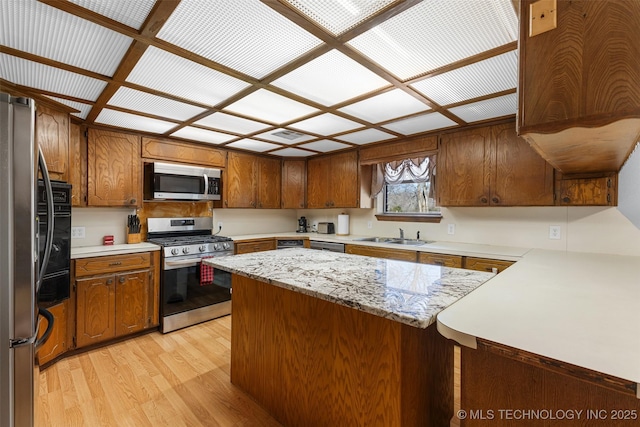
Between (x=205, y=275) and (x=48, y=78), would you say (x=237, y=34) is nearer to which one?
(x=48, y=78)

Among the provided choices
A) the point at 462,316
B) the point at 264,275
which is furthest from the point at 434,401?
the point at 264,275

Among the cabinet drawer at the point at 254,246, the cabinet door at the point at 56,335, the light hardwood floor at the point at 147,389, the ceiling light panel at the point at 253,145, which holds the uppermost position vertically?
the ceiling light panel at the point at 253,145

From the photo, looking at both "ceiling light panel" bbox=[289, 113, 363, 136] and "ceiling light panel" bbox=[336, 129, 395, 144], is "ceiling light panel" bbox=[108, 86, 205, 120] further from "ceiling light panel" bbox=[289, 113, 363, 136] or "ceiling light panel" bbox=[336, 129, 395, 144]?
"ceiling light panel" bbox=[336, 129, 395, 144]

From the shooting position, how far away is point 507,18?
4.42 ft

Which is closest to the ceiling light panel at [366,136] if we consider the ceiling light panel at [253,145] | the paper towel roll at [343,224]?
the ceiling light panel at [253,145]

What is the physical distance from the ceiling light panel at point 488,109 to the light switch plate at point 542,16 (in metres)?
1.36

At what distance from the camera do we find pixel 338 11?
132cm

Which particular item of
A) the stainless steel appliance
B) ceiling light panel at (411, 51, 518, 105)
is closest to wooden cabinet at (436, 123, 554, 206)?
ceiling light panel at (411, 51, 518, 105)

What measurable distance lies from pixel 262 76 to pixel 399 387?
1915 millimetres

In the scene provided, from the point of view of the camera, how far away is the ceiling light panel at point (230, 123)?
269 centimetres

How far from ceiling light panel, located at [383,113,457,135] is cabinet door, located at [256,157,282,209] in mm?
2031

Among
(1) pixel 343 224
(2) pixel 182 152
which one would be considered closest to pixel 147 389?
(2) pixel 182 152

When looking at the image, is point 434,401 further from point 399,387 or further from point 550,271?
point 550,271

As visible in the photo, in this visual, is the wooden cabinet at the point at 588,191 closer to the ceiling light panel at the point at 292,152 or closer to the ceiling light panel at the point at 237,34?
the ceiling light panel at the point at 237,34
